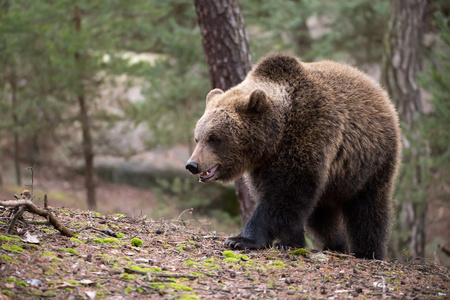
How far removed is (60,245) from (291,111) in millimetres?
2954

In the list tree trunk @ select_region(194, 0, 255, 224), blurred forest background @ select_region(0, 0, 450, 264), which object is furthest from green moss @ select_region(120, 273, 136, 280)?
blurred forest background @ select_region(0, 0, 450, 264)

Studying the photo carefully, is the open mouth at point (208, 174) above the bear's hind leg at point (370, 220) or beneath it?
above

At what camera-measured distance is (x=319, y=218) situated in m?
6.72

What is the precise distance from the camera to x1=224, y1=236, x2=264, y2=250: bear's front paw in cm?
523

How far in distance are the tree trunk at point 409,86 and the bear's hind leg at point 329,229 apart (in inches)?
241

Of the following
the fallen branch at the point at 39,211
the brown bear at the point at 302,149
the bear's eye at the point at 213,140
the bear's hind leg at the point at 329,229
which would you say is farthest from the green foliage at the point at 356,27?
the fallen branch at the point at 39,211

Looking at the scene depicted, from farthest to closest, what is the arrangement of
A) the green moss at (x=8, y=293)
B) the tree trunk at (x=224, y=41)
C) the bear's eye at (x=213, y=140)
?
the tree trunk at (x=224, y=41), the bear's eye at (x=213, y=140), the green moss at (x=8, y=293)

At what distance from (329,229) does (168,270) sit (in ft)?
10.3

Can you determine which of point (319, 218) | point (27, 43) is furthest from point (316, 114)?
point (27, 43)

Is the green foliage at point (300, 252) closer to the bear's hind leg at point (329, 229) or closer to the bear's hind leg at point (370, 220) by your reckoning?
the bear's hind leg at point (370, 220)

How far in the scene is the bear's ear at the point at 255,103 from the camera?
18.2 feet

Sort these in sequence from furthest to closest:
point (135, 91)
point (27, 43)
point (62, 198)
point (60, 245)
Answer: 1. point (135, 91)
2. point (62, 198)
3. point (27, 43)
4. point (60, 245)

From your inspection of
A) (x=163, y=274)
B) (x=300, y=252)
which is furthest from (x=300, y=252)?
(x=163, y=274)

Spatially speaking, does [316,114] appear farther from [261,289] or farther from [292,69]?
[261,289]
